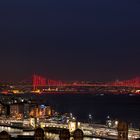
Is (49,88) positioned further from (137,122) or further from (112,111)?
(137,122)

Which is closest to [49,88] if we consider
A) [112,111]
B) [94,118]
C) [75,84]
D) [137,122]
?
[75,84]

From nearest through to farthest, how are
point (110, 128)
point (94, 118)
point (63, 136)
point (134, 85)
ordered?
point (63, 136), point (110, 128), point (94, 118), point (134, 85)

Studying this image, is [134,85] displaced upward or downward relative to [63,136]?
upward

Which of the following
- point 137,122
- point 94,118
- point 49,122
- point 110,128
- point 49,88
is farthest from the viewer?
point 49,88

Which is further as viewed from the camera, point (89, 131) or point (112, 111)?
point (112, 111)

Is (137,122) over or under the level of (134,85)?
under

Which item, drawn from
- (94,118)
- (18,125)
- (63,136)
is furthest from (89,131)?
(63,136)

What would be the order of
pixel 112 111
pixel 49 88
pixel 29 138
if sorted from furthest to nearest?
pixel 49 88 → pixel 112 111 → pixel 29 138

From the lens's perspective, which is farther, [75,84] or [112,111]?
[75,84]

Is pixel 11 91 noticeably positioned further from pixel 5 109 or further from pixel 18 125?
pixel 18 125
